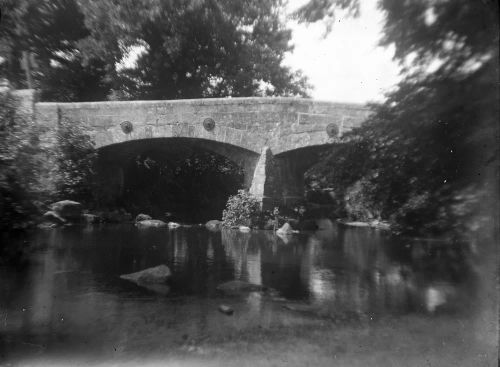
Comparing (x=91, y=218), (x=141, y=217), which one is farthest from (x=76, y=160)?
(x=141, y=217)

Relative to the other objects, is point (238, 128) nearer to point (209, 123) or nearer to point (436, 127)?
point (209, 123)

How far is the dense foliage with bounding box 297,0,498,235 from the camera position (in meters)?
3.03

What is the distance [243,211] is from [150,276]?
7.85m

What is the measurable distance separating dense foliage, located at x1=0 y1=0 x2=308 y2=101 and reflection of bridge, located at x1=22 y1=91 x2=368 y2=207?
1.76 meters

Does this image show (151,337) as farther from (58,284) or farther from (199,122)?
(199,122)

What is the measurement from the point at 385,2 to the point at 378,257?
6.85 metres

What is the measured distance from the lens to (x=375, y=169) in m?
3.78

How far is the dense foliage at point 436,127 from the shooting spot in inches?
119

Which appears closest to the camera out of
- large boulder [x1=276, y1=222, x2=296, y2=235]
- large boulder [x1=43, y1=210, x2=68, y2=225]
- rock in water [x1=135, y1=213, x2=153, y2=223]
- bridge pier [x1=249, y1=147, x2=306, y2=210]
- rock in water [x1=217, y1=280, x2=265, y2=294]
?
rock in water [x1=217, y1=280, x2=265, y2=294]

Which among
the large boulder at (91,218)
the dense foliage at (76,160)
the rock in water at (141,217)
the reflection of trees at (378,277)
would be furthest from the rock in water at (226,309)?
the rock in water at (141,217)

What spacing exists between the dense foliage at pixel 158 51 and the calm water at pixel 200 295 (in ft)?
13.8

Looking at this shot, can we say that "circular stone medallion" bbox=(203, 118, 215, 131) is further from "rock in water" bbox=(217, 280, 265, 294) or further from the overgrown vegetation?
the overgrown vegetation

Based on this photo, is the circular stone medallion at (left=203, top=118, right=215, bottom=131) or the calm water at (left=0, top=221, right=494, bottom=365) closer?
the calm water at (left=0, top=221, right=494, bottom=365)

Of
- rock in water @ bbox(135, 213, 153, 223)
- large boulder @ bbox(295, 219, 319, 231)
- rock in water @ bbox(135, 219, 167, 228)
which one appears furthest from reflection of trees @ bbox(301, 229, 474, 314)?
rock in water @ bbox(135, 213, 153, 223)
